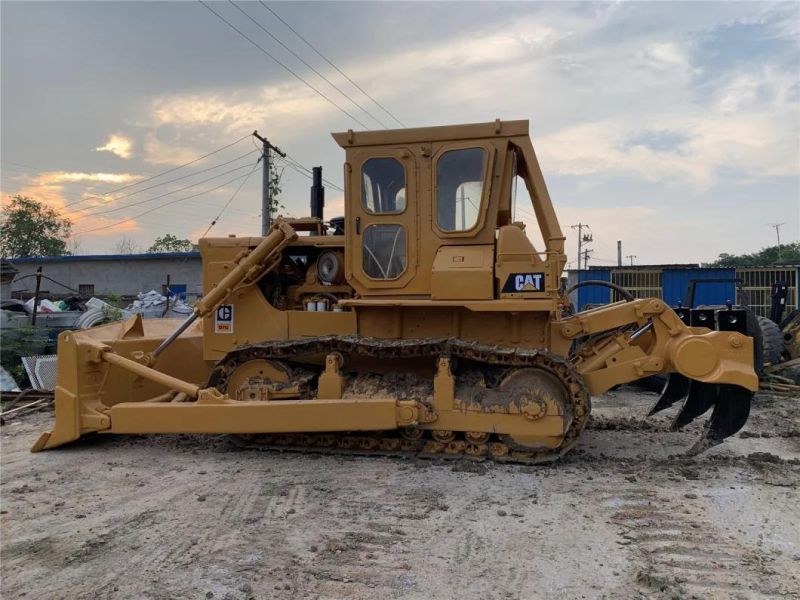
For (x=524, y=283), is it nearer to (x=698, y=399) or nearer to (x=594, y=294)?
(x=698, y=399)

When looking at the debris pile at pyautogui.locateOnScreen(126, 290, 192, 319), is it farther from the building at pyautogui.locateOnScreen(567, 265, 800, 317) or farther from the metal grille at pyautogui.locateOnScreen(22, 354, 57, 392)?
the building at pyautogui.locateOnScreen(567, 265, 800, 317)

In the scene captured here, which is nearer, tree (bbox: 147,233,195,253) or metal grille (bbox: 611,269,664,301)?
metal grille (bbox: 611,269,664,301)

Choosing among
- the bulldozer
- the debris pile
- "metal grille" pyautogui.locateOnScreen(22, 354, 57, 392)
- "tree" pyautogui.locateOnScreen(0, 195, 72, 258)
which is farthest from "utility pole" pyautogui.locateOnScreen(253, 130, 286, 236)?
"tree" pyautogui.locateOnScreen(0, 195, 72, 258)

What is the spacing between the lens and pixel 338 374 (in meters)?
5.68

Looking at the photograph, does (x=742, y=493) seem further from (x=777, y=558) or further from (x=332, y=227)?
(x=332, y=227)

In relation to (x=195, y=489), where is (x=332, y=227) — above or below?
above

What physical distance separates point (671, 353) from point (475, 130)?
285cm

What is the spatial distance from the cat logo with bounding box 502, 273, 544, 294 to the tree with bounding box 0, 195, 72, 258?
156 feet

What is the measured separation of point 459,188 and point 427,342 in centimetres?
156

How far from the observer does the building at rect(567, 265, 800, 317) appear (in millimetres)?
21000

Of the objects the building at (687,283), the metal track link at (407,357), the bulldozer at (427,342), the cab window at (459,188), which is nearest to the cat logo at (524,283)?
the bulldozer at (427,342)

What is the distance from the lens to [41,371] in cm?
991

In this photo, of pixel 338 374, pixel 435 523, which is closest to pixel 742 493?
pixel 435 523

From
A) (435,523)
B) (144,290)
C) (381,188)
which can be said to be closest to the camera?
(435,523)
